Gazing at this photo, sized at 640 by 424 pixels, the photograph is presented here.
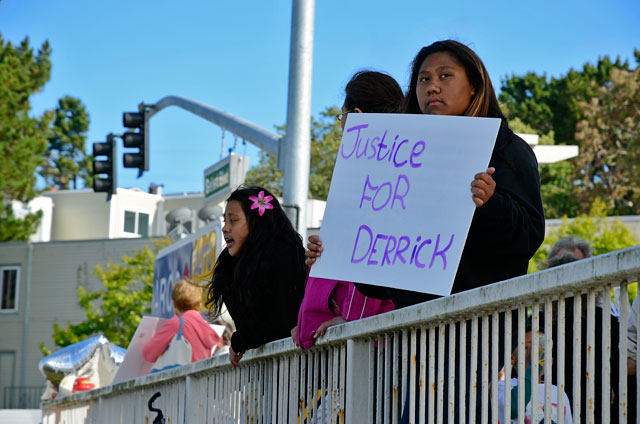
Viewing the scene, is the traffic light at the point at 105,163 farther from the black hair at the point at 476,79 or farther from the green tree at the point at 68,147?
the green tree at the point at 68,147

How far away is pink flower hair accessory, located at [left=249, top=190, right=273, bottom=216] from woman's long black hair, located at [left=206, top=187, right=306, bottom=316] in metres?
0.02

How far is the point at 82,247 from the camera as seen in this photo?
5131cm

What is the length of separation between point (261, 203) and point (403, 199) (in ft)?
7.17

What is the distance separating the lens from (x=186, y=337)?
329 inches

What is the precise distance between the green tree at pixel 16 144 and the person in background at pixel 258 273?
4713 cm

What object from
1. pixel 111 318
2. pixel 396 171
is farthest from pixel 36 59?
pixel 396 171

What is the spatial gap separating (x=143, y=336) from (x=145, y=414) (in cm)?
159

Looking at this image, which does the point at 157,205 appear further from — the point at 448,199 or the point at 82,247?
the point at 448,199

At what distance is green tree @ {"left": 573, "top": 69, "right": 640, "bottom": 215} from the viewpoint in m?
50.6

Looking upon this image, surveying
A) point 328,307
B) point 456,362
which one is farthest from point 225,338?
point 456,362

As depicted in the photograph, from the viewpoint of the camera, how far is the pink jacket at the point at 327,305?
14.6ft

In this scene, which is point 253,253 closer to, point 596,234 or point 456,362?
point 456,362

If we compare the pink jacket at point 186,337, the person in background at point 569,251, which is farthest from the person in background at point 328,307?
the pink jacket at point 186,337

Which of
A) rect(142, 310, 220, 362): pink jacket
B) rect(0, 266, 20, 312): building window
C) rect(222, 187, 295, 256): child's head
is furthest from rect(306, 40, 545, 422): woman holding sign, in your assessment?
rect(0, 266, 20, 312): building window
